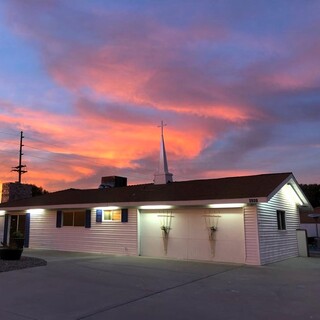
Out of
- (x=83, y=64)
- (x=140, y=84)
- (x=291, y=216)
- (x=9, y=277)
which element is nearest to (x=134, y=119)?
(x=140, y=84)

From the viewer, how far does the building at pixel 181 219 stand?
44.2ft

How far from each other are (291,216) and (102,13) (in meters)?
12.2

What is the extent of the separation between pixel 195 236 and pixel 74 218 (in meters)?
7.02

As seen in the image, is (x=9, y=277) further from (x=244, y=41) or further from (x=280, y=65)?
(x=280, y=65)

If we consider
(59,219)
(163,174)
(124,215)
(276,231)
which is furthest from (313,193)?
(59,219)

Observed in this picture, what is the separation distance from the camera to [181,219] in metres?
15.0

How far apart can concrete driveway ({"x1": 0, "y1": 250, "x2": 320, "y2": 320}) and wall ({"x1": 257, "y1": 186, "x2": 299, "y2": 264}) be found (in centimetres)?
162

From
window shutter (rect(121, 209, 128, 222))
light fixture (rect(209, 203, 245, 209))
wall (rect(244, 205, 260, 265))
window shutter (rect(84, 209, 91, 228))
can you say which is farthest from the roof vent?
wall (rect(244, 205, 260, 265))

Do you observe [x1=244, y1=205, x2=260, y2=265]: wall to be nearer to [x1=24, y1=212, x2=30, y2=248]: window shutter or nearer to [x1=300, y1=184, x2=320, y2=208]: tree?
[x1=24, y1=212, x2=30, y2=248]: window shutter

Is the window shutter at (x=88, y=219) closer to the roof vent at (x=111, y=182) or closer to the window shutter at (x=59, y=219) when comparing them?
the window shutter at (x=59, y=219)

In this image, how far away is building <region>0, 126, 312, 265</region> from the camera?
1346 centimetres

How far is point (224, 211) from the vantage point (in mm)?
14000

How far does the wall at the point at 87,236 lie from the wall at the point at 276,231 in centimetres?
555

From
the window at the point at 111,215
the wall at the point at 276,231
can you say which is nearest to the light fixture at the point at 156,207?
the window at the point at 111,215
